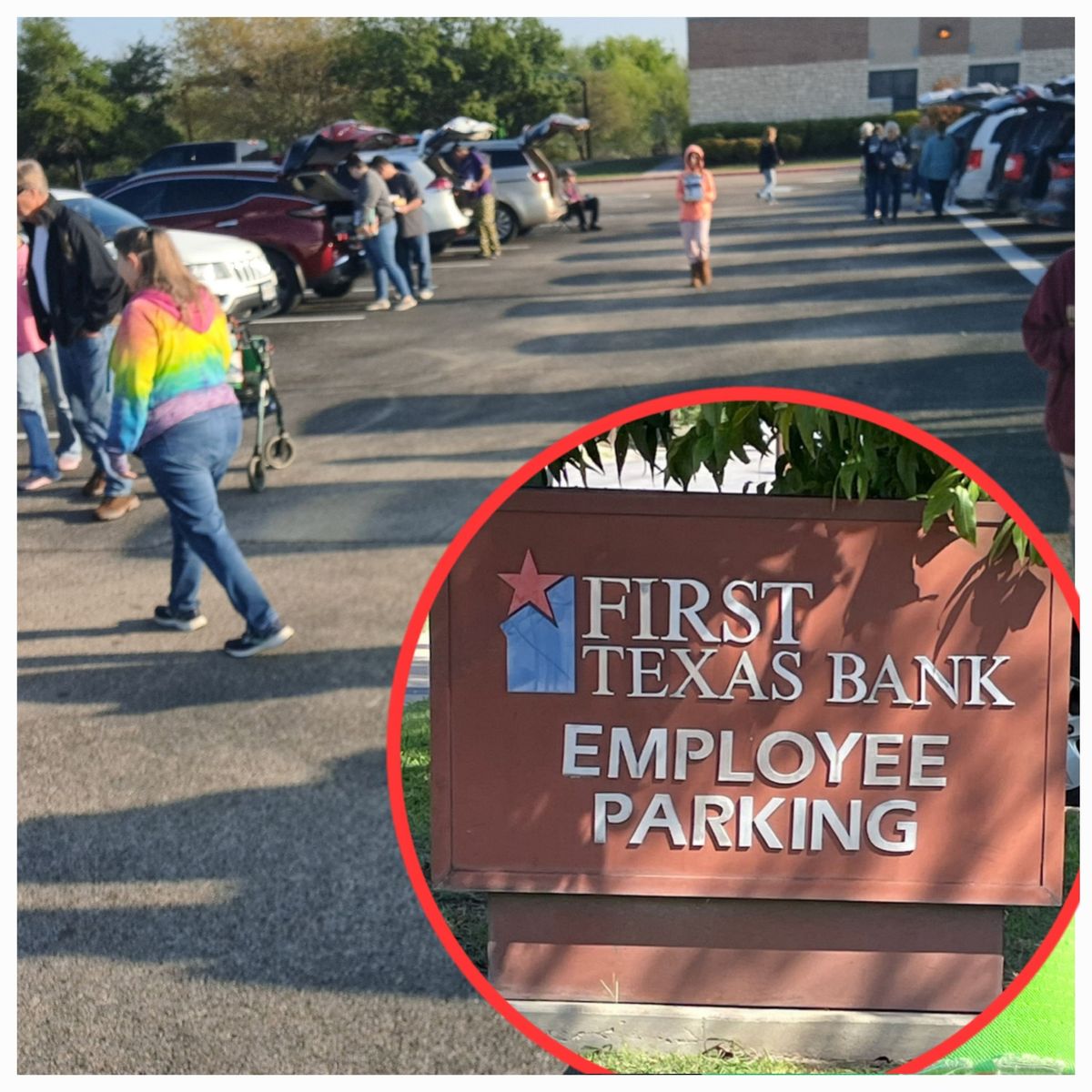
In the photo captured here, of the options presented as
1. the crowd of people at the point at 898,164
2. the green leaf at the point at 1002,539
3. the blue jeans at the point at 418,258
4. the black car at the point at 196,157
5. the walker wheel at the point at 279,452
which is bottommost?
the walker wheel at the point at 279,452

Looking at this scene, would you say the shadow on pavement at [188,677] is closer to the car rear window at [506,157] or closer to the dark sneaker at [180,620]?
the dark sneaker at [180,620]

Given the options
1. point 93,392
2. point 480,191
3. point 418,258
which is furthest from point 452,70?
point 93,392

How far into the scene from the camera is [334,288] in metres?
14.6

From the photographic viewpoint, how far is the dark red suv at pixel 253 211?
44.2 ft

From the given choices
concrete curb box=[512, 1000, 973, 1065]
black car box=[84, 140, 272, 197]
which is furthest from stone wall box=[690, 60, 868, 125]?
concrete curb box=[512, 1000, 973, 1065]

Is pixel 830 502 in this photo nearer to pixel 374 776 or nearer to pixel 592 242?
pixel 374 776

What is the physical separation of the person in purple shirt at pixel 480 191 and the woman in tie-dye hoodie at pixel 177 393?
12.2 m

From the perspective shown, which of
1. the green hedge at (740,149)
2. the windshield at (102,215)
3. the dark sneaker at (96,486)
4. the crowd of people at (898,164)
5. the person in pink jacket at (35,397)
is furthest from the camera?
the green hedge at (740,149)

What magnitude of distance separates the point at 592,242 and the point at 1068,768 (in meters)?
18.2

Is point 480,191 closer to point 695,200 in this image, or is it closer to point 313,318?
point 313,318

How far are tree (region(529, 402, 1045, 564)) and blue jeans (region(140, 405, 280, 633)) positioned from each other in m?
4.18

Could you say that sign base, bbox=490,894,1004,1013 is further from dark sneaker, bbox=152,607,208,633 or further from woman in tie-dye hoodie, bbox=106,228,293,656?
dark sneaker, bbox=152,607,208,633

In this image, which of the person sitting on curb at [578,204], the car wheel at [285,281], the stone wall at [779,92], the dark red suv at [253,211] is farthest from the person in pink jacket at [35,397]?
the stone wall at [779,92]

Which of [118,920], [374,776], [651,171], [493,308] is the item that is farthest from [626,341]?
[651,171]
